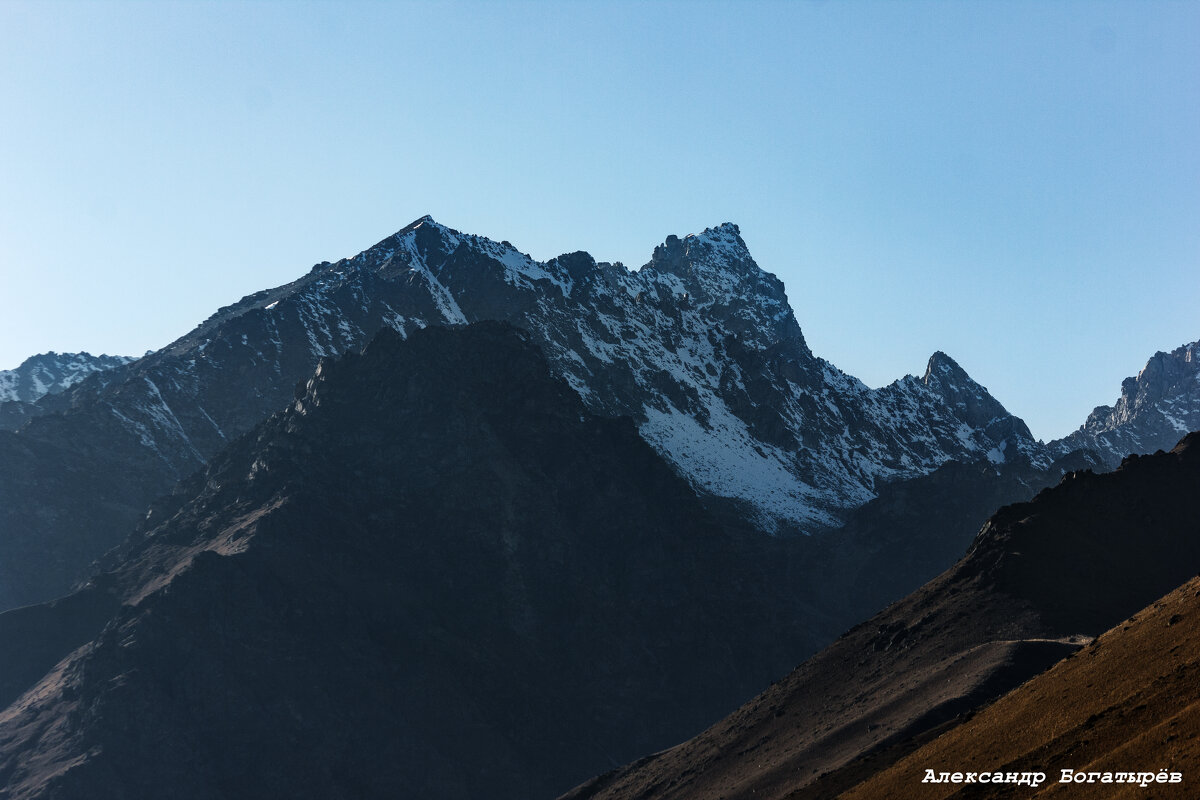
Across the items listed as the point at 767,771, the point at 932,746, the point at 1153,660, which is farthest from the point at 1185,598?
the point at 767,771

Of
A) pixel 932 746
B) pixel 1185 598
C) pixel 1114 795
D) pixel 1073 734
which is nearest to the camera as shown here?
pixel 1114 795

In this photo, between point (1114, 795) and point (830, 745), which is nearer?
point (1114, 795)

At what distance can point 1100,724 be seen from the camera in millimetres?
103188

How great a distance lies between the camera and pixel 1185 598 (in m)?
127

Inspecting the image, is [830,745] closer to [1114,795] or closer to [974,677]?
[974,677]

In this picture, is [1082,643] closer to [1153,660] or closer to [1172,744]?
[1153,660]

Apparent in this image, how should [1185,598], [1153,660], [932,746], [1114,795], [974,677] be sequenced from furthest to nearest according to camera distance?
1. [974,677]
2. [932,746]
3. [1185,598]
4. [1153,660]
5. [1114,795]

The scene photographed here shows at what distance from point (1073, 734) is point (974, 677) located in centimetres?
8823

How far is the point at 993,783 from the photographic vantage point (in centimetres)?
10650

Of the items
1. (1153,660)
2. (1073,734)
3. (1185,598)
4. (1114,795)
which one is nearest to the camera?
(1114,795)

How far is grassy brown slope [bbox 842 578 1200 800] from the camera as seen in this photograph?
3536 inches

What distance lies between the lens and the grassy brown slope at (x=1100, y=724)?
3536 inches

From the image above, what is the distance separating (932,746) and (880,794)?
1166 centimetres

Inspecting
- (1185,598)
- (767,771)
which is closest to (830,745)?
(767,771)
